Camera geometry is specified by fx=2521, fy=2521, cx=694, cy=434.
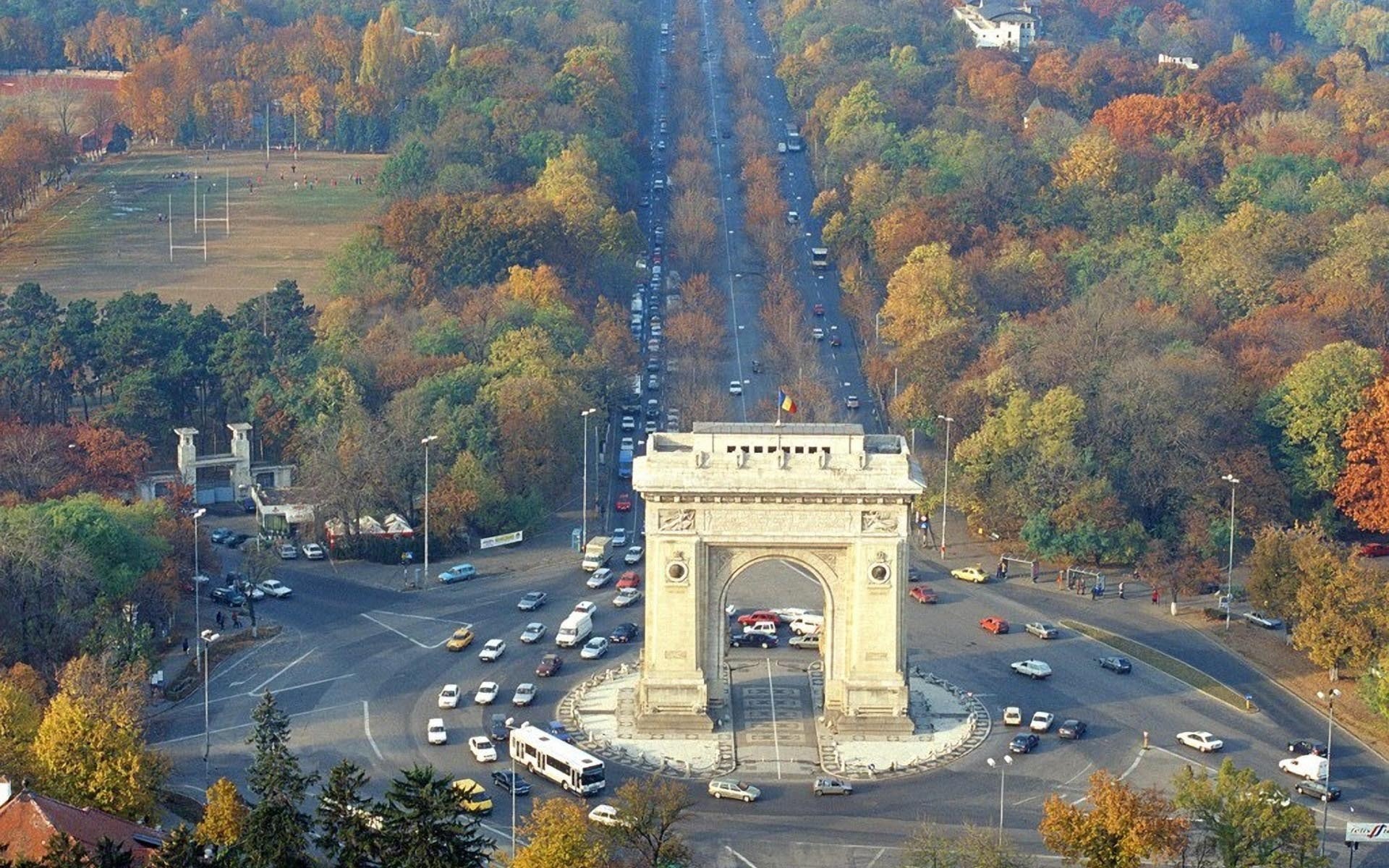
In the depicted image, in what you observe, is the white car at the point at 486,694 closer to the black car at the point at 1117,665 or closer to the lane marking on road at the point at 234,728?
the lane marking on road at the point at 234,728

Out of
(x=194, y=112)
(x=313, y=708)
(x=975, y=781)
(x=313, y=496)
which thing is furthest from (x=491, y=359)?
(x=194, y=112)

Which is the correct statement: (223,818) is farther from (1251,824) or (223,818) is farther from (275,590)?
(1251,824)

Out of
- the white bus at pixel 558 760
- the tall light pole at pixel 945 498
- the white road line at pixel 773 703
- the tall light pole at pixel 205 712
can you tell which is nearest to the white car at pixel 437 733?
the white bus at pixel 558 760

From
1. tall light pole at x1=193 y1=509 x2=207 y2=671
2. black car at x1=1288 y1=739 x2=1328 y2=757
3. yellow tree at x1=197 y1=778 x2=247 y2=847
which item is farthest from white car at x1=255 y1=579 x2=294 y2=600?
black car at x1=1288 y1=739 x2=1328 y2=757

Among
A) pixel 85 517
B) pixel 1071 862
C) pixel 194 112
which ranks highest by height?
pixel 194 112

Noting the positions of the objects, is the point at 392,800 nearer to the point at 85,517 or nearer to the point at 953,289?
the point at 85,517
